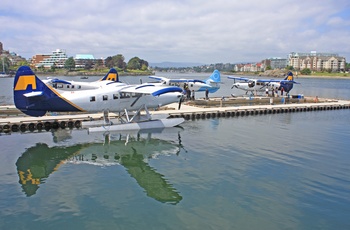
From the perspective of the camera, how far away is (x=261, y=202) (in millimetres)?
9805

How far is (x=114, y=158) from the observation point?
47.0 ft

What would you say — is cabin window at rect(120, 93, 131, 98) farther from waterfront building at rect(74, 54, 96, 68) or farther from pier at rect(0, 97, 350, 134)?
waterfront building at rect(74, 54, 96, 68)

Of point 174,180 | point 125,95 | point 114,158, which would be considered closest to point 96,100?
point 125,95

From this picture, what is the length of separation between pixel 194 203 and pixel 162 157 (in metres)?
5.14

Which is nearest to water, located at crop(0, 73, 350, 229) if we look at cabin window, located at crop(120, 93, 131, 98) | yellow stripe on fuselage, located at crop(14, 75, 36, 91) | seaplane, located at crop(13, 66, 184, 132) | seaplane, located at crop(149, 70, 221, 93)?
seaplane, located at crop(13, 66, 184, 132)

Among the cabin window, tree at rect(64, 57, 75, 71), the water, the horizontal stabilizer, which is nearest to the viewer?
the water

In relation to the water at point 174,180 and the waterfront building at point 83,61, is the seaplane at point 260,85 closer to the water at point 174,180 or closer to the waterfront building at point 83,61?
the water at point 174,180

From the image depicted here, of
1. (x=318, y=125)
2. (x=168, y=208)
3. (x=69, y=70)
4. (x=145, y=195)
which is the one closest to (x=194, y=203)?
(x=168, y=208)

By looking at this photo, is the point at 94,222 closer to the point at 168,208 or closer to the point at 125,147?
the point at 168,208

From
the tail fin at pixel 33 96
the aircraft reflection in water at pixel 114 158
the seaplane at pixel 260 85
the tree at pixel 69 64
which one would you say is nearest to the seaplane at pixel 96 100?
the tail fin at pixel 33 96

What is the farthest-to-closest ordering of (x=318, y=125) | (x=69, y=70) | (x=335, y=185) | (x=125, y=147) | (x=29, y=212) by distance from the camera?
(x=69, y=70)
(x=318, y=125)
(x=125, y=147)
(x=335, y=185)
(x=29, y=212)

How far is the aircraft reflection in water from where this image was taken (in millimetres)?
10930

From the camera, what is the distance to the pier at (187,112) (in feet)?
63.5

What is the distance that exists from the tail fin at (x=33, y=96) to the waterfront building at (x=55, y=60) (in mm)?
162812
